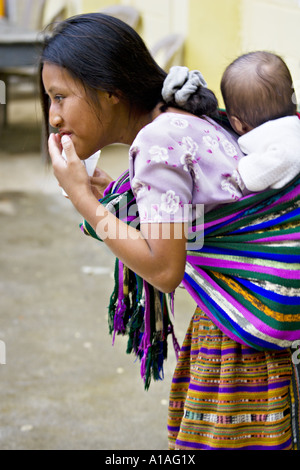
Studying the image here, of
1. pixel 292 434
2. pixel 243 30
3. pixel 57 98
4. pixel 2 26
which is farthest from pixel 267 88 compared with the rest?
pixel 2 26

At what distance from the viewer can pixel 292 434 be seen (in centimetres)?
175

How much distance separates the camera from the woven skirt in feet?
5.52

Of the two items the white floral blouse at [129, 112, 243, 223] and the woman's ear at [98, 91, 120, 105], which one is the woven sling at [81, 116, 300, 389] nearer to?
the white floral blouse at [129, 112, 243, 223]

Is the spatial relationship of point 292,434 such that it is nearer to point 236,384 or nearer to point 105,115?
point 236,384

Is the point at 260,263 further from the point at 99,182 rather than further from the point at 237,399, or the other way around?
the point at 99,182

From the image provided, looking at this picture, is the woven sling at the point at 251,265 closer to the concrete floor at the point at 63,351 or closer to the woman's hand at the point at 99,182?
the woman's hand at the point at 99,182

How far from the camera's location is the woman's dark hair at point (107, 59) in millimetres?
1599

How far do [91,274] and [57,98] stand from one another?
2926 millimetres

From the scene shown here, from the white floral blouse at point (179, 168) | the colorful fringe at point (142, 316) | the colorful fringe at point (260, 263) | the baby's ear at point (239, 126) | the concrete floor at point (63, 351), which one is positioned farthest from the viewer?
the concrete floor at point (63, 351)

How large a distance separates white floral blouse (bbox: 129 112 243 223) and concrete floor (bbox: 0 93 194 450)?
5.48ft

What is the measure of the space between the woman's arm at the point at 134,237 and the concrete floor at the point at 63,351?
1.57 m

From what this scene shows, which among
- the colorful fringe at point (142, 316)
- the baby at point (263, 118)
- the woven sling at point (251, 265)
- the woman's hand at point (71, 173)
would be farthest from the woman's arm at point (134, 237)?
the colorful fringe at point (142, 316)

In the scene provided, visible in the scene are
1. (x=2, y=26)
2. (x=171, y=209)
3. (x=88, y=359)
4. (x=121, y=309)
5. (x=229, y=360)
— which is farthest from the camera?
(x=2, y=26)

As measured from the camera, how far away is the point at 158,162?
1.45m
